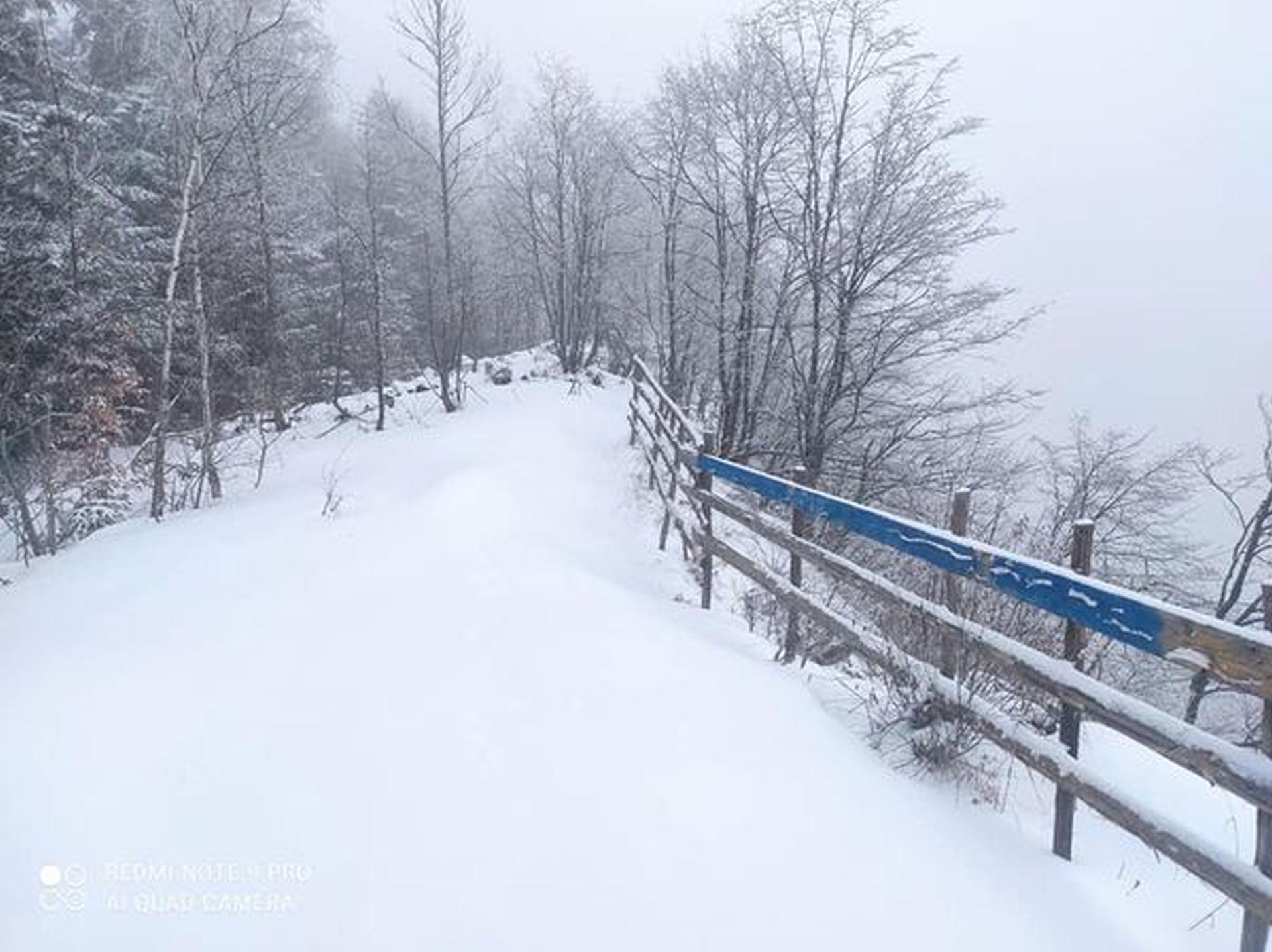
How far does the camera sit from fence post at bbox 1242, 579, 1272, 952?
224 centimetres

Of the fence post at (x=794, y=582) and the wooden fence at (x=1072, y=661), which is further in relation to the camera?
the fence post at (x=794, y=582)

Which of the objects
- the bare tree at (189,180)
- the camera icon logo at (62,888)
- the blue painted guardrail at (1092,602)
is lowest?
the camera icon logo at (62,888)

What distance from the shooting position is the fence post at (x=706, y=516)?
6340 millimetres

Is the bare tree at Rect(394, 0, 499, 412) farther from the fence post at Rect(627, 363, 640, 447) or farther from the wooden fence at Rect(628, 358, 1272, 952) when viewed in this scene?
the wooden fence at Rect(628, 358, 1272, 952)

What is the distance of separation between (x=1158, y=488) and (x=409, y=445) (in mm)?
17037

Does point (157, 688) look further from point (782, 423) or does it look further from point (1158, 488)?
point (1158, 488)

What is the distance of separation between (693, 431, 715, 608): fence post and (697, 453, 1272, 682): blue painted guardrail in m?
1.97

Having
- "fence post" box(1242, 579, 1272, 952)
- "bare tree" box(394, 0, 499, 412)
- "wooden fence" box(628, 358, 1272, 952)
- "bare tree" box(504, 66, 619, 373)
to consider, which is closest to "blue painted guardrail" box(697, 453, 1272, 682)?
"wooden fence" box(628, 358, 1272, 952)

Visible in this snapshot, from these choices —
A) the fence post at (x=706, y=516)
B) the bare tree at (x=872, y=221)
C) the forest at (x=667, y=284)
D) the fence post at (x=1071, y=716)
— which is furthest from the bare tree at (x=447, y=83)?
the fence post at (x=1071, y=716)

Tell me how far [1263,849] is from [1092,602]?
88cm

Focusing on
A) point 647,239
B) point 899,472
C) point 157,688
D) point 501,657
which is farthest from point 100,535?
point 647,239

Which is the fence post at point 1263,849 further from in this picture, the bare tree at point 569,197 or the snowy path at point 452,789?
the bare tree at point 569,197

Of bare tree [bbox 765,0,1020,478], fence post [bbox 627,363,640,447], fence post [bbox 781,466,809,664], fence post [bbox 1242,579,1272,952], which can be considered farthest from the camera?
bare tree [bbox 765,0,1020,478]

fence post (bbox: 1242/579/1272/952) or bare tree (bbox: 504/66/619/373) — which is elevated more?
bare tree (bbox: 504/66/619/373)
